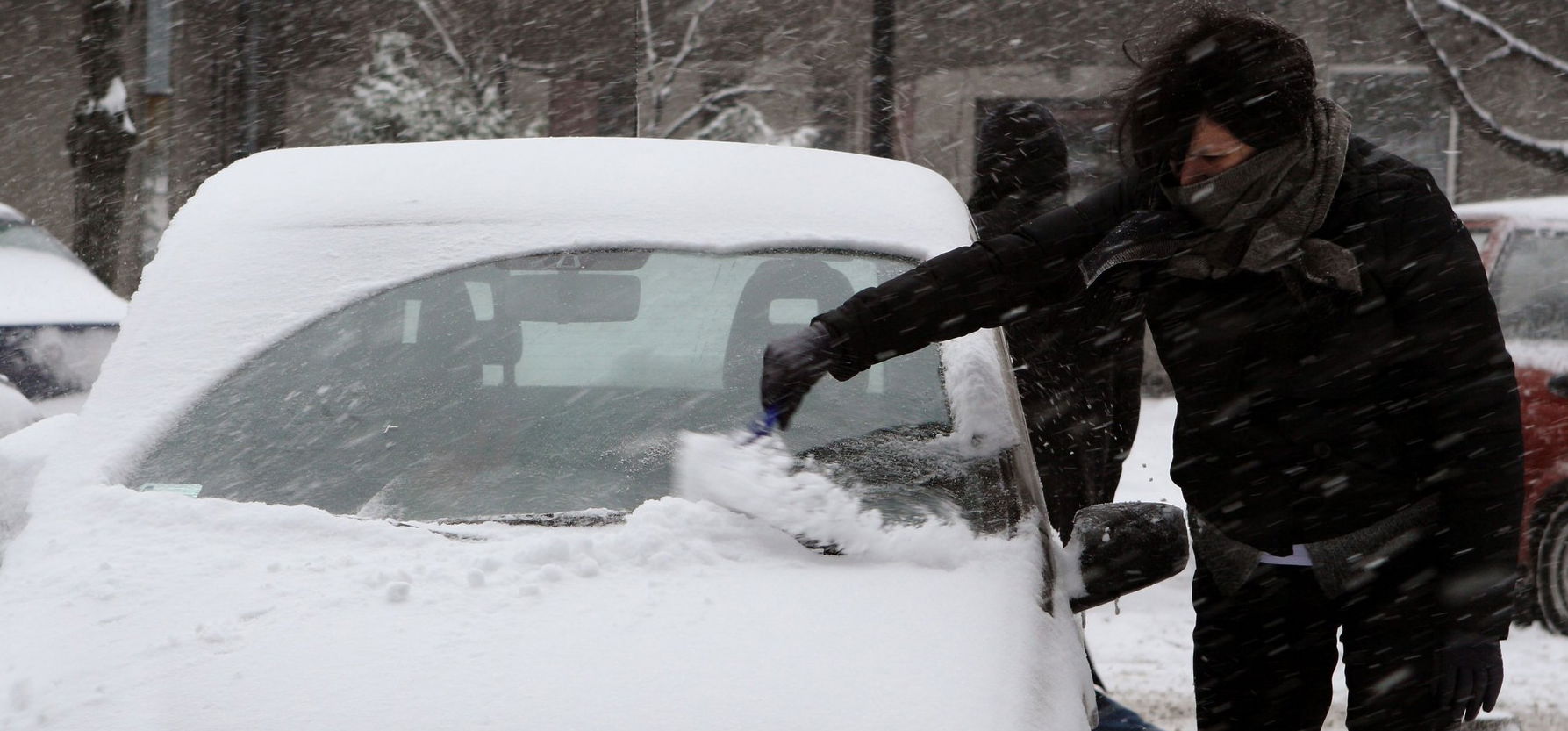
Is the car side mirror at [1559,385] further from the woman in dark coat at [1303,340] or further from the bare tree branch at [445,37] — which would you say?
the bare tree branch at [445,37]

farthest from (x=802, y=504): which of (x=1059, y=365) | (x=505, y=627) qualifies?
(x=1059, y=365)

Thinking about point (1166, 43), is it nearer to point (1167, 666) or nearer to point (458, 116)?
point (1167, 666)

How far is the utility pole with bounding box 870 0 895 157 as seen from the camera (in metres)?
10.2

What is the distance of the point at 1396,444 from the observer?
7.81 ft

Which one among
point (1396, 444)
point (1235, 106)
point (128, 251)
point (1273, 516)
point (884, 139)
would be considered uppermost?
point (1235, 106)

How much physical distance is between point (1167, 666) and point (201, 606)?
4257mm

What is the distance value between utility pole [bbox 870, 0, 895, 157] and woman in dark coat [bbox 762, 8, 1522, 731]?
7.29 meters

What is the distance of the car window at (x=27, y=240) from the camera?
883cm

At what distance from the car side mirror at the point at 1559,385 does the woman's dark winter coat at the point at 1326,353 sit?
4.12m

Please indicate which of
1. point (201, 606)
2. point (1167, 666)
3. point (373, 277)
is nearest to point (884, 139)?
point (1167, 666)

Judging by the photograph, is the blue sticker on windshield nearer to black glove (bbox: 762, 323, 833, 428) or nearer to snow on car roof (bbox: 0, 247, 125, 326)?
black glove (bbox: 762, 323, 833, 428)

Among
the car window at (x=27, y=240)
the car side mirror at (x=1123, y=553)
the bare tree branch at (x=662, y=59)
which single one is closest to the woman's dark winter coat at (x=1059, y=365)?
the car side mirror at (x=1123, y=553)

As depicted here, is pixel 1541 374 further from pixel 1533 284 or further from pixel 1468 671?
pixel 1468 671

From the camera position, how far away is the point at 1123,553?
241cm
